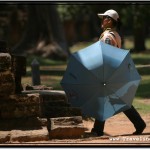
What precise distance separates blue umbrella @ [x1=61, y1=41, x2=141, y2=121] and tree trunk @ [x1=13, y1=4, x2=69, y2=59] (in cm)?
1863

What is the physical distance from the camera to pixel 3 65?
310 inches

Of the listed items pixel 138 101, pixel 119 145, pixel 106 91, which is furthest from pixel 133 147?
pixel 138 101

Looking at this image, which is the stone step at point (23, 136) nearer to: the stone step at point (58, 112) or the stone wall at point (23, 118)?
the stone wall at point (23, 118)

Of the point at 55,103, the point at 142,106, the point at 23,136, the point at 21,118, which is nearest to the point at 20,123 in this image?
the point at 21,118

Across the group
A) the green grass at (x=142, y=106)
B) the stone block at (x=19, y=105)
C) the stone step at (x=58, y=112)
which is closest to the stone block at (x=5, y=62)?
the stone block at (x=19, y=105)

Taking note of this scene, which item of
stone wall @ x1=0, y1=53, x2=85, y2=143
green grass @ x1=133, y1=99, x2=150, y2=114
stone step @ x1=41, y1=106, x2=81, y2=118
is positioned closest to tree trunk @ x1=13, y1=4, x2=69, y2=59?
green grass @ x1=133, y1=99, x2=150, y2=114

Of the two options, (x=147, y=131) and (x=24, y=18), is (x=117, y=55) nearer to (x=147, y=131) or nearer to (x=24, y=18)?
(x=147, y=131)

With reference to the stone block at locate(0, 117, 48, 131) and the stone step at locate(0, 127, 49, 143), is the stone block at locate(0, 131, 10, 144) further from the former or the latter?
the stone block at locate(0, 117, 48, 131)

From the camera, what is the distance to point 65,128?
8.12 metres

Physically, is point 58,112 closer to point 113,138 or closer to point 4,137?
point 4,137

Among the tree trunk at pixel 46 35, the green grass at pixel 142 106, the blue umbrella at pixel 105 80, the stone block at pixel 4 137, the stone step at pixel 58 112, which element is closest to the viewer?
the stone block at pixel 4 137

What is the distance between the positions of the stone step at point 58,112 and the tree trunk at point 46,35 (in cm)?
1766

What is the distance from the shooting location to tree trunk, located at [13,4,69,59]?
89.8 ft

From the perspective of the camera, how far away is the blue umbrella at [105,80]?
804cm
